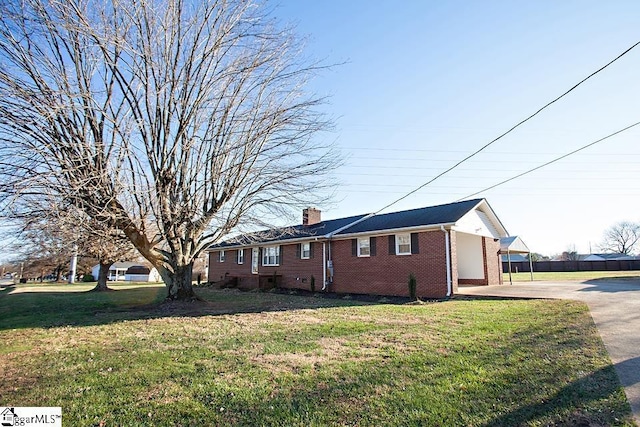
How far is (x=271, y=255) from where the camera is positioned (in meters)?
23.2

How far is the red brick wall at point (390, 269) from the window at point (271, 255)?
5043mm

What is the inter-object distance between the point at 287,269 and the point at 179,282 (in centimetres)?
917

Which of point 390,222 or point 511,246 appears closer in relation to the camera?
point 390,222

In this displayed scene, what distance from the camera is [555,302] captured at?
1078 cm

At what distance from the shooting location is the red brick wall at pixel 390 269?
1465 cm

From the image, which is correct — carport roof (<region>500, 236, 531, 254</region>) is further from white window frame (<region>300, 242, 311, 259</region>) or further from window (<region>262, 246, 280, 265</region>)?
window (<region>262, 246, 280, 265</region>)

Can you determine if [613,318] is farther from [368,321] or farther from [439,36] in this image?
[439,36]

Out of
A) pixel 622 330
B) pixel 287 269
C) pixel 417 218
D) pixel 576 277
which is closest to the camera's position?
pixel 622 330

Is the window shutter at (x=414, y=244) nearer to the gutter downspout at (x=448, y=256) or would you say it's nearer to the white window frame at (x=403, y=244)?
the white window frame at (x=403, y=244)

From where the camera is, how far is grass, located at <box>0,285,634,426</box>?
362cm

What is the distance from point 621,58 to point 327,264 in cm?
1420

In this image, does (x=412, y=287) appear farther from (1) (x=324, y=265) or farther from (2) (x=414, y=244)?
(1) (x=324, y=265)

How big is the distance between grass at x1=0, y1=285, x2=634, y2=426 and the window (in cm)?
1390

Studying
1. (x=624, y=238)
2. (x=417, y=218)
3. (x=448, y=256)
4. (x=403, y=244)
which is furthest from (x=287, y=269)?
(x=624, y=238)
